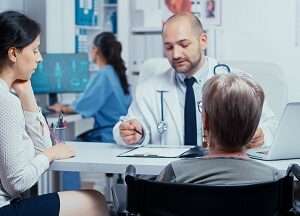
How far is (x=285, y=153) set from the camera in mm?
2066

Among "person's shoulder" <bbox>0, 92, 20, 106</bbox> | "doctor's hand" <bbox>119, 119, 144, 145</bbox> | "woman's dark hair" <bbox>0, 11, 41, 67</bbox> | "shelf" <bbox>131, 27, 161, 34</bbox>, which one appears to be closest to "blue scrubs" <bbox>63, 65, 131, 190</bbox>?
"shelf" <bbox>131, 27, 161, 34</bbox>

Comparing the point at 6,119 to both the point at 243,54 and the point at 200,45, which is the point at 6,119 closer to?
the point at 200,45

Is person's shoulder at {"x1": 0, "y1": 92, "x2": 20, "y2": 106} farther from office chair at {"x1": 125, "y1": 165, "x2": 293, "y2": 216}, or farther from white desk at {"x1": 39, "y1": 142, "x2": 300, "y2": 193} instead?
office chair at {"x1": 125, "y1": 165, "x2": 293, "y2": 216}

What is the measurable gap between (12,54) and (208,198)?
0.96 meters

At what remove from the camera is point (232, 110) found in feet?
4.98

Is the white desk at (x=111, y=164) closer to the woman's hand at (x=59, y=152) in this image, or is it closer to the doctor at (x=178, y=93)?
the woman's hand at (x=59, y=152)

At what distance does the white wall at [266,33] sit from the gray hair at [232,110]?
6.67ft

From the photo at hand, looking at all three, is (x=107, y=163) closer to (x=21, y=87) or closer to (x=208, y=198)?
(x=21, y=87)

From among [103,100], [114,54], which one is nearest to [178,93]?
[103,100]

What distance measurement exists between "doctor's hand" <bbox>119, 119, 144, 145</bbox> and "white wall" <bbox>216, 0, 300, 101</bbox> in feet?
4.48

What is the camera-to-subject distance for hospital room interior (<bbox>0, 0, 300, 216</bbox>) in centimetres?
154

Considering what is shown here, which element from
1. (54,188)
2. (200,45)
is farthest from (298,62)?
(54,188)

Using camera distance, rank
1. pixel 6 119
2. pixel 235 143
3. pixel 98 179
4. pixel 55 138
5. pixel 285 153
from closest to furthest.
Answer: pixel 235 143 → pixel 6 119 → pixel 285 153 → pixel 55 138 → pixel 98 179

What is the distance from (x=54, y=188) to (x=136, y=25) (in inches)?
95.0
